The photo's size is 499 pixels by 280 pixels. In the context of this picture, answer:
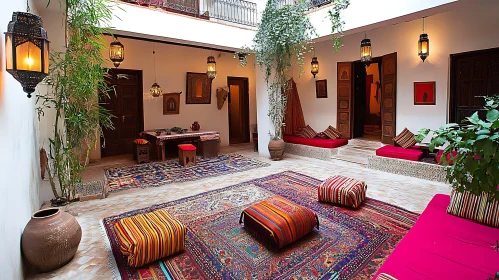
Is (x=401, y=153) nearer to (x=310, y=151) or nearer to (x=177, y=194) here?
(x=310, y=151)

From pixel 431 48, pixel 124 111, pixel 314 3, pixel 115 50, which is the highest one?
pixel 314 3

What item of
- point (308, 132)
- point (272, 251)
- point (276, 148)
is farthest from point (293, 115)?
point (272, 251)

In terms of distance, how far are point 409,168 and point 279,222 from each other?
379 centimetres

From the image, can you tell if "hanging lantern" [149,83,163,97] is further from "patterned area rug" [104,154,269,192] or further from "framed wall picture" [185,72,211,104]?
"patterned area rug" [104,154,269,192]

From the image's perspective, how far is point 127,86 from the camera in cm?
772

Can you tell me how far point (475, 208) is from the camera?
262 cm

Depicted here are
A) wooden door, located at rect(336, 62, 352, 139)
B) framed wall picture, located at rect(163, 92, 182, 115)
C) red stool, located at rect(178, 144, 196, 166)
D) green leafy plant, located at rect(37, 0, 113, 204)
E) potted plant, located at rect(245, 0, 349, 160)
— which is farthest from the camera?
framed wall picture, located at rect(163, 92, 182, 115)

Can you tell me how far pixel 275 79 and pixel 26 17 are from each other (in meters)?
5.56

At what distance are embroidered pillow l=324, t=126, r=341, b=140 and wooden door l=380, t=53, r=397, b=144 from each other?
1149 millimetres

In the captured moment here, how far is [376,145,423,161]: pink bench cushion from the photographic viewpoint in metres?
5.29

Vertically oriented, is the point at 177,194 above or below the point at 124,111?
below

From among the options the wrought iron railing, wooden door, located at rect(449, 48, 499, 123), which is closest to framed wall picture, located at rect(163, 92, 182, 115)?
the wrought iron railing

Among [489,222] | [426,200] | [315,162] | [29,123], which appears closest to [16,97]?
[29,123]

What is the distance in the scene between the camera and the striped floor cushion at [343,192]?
3.65 metres
